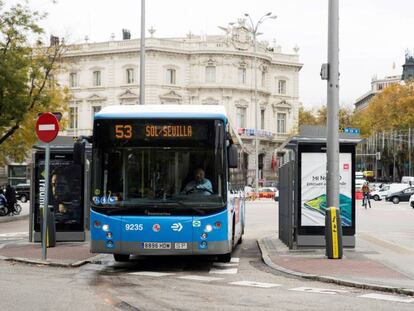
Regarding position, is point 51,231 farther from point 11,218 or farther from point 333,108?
point 11,218

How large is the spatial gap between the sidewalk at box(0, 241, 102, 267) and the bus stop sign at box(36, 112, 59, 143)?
257 cm

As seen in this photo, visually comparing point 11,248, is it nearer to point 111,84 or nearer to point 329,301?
point 329,301

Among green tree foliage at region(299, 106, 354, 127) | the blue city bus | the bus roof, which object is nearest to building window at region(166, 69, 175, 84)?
green tree foliage at region(299, 106, 354, 127)

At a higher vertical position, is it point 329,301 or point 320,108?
point 320,108

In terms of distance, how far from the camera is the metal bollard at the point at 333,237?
54.7ft

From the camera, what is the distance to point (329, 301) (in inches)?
440

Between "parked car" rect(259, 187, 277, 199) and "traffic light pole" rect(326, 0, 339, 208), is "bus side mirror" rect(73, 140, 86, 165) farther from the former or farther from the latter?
"parked car" rect(259, 187, 277, 199)

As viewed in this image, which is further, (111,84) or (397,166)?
(397,166)

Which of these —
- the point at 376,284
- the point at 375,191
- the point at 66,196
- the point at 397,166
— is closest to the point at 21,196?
the point at 375,191

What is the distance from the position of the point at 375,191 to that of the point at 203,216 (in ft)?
220

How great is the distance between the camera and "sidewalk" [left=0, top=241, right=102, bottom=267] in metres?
16.3

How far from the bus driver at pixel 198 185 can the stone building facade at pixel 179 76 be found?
82.2m

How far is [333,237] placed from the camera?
16656 mm

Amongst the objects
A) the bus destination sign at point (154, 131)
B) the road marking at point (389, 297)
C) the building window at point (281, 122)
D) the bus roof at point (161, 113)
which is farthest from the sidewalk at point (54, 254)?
the building window at point (281, 122)
